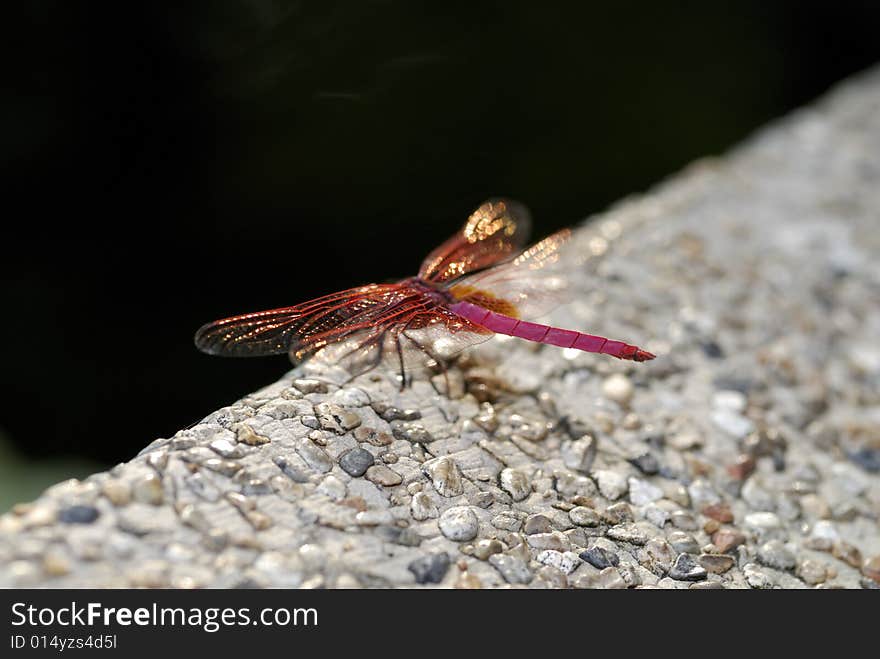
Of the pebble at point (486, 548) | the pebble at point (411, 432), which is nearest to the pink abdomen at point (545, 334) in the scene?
the pebble at point (411, 432)

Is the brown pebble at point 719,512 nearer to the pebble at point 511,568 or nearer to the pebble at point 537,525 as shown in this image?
the pebble at point 537,525

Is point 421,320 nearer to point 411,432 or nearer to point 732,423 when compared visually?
point 411,432

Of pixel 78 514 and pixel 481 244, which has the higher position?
pixel 481 244

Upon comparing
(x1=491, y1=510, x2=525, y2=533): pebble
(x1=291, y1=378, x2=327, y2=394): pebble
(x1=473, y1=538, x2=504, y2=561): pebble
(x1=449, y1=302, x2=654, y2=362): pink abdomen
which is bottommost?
(x1=473, y1=538, x2=504, y2=561): pebble

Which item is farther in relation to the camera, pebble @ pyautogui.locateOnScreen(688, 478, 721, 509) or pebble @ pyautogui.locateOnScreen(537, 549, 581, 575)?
pebble @ pyautogui.locateOnScreen(688, 478, 721, 509)

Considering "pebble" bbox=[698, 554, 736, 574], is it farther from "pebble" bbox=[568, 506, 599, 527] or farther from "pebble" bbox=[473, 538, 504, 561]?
"pebble" bbox=[473, 538, 504, 561]

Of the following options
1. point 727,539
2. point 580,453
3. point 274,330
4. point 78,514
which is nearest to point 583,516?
point 580,453

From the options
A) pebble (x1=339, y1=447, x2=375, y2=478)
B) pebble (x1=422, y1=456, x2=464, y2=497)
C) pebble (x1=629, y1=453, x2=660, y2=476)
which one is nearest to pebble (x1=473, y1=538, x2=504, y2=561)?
pebble (x1=422, y1=456, x2=464, y2=497)
